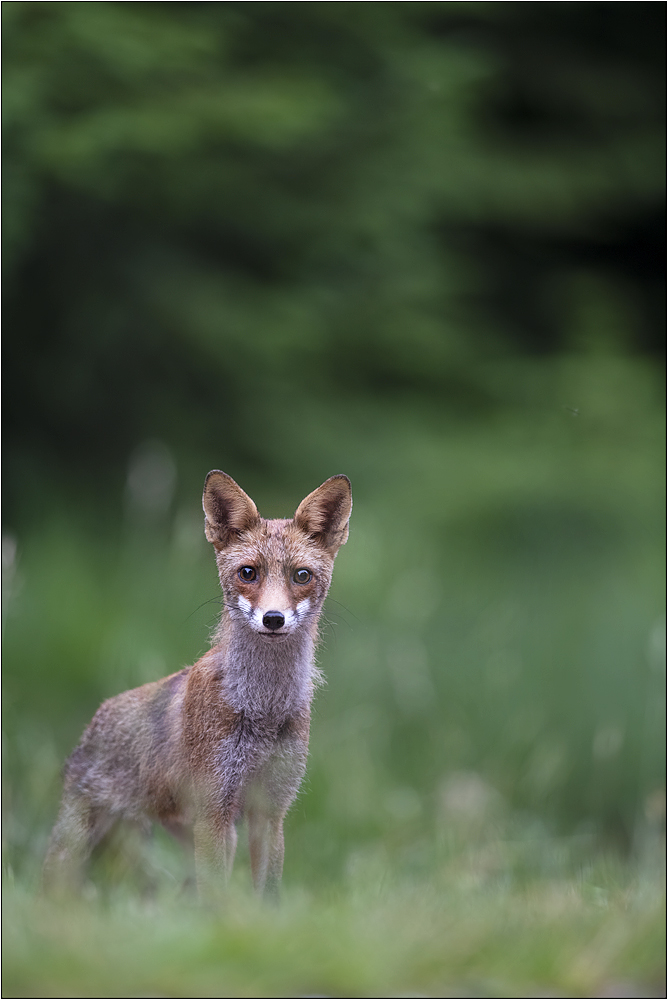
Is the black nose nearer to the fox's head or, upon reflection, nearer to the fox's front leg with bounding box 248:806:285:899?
the fox's head

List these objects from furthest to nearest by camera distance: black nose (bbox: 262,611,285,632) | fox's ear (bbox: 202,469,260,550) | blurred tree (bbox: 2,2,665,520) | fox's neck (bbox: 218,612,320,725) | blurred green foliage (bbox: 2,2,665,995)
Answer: blurred tree (bbox: 2,2,665,520)
blurred green foliage (bbox: 2,2,665,995)
fox's neck (bbox: 218,612,320,725)
fox's ear (bbox: 202,469,260,550)
black nose (bbox: 262,611,285,632)

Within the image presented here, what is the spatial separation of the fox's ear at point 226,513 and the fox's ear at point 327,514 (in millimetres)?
109

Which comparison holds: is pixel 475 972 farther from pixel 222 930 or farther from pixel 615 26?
pixel 615 26

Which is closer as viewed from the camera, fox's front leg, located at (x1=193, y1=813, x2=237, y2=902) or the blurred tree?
fox's front leg, located at (x1=193, y1=813, x2=237, y2=902)

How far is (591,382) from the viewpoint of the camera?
10.4 metres

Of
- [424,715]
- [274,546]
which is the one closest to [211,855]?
[274,546]

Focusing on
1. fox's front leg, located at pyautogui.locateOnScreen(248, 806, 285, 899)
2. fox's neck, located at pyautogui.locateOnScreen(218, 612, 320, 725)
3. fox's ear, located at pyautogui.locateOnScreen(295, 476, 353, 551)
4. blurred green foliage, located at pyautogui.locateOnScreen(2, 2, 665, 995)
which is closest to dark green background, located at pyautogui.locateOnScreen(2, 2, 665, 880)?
blurred green foliage, located at pyautogui.locateOnScreen(2, 2, 665, 995)

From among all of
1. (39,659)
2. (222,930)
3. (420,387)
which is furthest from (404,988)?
(420,387)

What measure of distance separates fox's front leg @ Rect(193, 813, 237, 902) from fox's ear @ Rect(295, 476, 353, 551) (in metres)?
0.71

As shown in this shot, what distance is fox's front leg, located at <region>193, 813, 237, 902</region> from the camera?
2309 millimetres

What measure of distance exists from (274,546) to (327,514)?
Result: 0.14 metres

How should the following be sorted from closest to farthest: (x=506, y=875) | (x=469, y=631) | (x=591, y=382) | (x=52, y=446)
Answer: (x=506, y=875) < (x=469, y=631) < (x=52, y=446) < (x=591, y=382)

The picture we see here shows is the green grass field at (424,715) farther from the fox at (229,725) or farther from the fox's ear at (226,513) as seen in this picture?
the fox's ear at (226,513)

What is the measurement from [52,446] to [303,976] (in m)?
6.81
